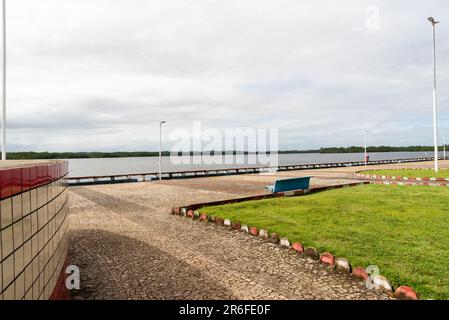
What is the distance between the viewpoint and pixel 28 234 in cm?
348

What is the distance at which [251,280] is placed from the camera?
607 centimetres

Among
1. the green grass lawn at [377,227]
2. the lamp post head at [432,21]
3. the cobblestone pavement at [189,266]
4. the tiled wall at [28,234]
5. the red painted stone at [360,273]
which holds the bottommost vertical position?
the cobblestone pavement at [189,266]

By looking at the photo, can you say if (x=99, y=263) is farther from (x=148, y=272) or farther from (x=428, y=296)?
(x=428, y=296)

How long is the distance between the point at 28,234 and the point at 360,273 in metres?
5.41

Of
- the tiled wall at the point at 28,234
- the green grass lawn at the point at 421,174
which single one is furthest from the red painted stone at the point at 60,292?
the green grass lawn at the point at 421,174

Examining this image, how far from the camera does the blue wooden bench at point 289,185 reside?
16281 mm

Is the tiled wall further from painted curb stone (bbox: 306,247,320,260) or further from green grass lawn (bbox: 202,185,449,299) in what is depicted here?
green grass lawn (bbox: 202,185,449,299)

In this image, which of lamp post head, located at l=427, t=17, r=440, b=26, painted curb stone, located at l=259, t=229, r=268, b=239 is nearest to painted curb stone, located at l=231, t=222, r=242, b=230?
painted curb stone, located at l=259, t=229, r=268, b=239

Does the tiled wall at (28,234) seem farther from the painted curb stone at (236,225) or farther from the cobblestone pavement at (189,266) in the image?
the painted curb stone at (236,225)

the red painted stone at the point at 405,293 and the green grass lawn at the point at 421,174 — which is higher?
the green grass lawn at the point at 421,174

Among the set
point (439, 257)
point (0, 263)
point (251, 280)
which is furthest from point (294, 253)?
point (0, 263)

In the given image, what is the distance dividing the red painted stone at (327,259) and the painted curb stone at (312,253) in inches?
7.8

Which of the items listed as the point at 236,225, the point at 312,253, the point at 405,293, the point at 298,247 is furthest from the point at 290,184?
the point at 405,293
